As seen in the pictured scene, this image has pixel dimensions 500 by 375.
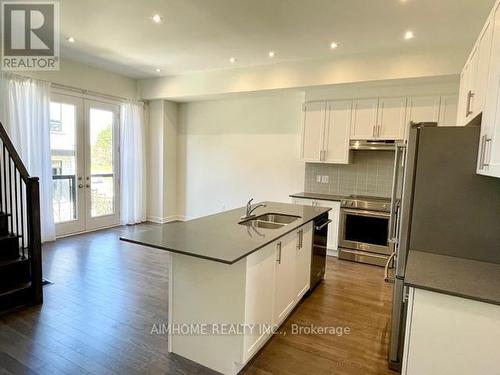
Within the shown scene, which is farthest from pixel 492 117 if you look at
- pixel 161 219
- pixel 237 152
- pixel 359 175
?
pixel 161 219

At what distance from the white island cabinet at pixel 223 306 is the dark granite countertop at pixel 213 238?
9 cm

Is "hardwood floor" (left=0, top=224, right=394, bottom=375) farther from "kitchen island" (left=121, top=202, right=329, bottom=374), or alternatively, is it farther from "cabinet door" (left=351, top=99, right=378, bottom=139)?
"cabinet door" (left=351, top=99, right=378, bottom=139)

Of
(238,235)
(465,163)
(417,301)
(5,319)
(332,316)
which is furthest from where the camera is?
(332,316)

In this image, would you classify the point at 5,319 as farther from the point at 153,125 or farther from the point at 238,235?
the point at 153,125

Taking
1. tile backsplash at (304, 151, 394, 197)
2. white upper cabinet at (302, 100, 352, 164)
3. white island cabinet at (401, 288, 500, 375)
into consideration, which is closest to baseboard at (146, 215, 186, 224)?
tile backsplash at (304, 151, 394, 197)

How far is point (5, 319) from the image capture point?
2777mm

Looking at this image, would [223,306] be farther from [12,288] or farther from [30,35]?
[30,35]

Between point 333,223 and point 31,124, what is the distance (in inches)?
190

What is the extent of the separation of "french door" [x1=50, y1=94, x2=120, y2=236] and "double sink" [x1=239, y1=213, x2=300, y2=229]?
155 inches

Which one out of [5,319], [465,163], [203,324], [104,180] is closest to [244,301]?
[203,324]

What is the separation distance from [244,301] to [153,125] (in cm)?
546

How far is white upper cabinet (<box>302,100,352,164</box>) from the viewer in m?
4.86

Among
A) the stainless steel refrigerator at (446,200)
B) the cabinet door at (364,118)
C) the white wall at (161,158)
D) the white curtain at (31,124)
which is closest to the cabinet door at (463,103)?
the stainless steel refrigerator at (446,200)

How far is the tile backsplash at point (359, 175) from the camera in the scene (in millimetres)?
4926
